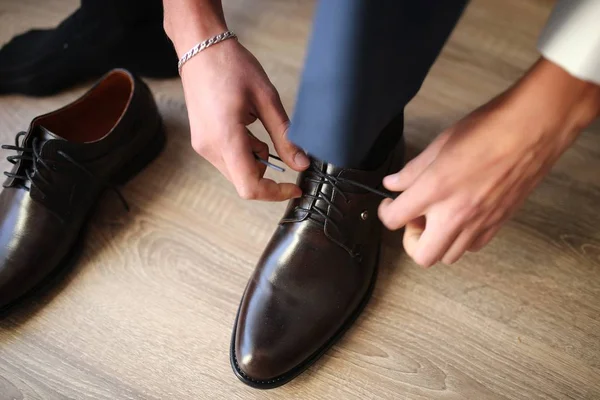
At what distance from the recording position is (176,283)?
0.76m

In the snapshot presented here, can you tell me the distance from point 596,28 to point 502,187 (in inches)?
6.3

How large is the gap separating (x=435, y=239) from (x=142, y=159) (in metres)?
0.55

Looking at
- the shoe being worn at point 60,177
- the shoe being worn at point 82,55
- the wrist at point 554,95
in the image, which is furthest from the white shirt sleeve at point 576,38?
the shoe being worn at point 82,55

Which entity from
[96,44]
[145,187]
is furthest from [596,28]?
[96,44]

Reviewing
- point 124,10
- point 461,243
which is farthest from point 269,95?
point 124,10

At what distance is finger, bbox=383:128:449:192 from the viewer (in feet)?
1.75

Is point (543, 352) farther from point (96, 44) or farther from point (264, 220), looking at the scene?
point (96, 44)

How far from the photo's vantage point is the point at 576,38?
431 mm

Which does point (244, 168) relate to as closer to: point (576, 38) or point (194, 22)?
point (194, 22)

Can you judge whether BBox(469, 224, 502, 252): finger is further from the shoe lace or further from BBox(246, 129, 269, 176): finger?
BBox(246, 129, 269, 176): finger

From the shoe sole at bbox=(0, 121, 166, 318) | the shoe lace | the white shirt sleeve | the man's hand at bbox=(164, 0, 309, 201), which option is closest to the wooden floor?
the shoe sole at bbox=(0, 121, 166, 318)

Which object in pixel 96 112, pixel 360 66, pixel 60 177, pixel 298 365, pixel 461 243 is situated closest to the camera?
pixel 360 66

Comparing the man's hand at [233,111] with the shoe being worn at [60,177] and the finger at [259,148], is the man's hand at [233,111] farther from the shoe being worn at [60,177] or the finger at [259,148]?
the shoe being worn at [60,177]

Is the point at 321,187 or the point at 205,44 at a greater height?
the point at 205,44
